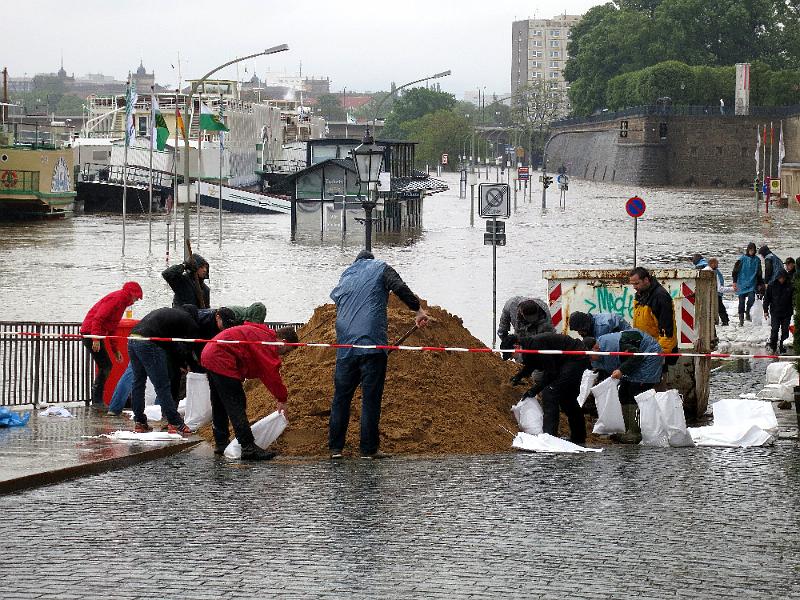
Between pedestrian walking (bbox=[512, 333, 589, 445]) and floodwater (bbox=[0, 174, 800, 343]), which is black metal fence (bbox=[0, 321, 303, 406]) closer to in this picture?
pedestrian walking (bbox=[512, 333, 589, 445])

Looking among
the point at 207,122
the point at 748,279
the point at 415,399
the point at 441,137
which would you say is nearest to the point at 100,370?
the point at 415,399

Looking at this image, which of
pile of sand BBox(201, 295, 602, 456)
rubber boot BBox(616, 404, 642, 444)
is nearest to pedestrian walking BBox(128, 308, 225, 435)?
pile of sand BBox(201, 295, 602, 456)

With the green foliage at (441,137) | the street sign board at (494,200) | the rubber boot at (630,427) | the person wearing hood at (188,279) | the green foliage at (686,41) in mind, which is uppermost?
the green foliage at (686,41)

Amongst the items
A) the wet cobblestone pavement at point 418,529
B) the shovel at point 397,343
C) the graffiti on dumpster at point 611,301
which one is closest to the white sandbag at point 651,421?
the wet cobblestone pavement at point 418,529

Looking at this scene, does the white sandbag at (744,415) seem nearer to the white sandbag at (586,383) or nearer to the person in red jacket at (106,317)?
the white sandbag at (586,383)

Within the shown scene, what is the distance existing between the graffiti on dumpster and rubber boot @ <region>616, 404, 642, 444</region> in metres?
2.95

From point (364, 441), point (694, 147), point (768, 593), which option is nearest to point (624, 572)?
point (768, 593)

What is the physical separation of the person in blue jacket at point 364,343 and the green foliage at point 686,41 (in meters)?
123

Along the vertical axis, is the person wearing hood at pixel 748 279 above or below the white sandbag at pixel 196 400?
above

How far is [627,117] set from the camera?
126 metres

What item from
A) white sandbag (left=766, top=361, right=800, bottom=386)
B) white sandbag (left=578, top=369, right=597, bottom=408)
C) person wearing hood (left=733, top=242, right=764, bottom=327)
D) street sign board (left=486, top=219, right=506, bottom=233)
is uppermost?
street sign board (left=486, top=219, right=506, bottom=233)

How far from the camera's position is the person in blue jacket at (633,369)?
1329 centimetres

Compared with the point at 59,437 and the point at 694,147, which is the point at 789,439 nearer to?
the point at 59,437

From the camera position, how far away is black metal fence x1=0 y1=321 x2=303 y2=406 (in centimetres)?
1507
